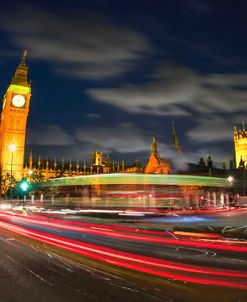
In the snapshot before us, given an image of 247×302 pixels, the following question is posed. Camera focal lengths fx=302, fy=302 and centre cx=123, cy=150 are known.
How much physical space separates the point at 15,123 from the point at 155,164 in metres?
68.6

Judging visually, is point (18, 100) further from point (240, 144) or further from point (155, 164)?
point (240, 144)

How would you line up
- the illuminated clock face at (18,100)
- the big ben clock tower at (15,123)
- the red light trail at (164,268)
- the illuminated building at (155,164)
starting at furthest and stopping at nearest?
the illuminated clock face at (18,100), the big ben clock tower at (15,123), the illuminated building at (155,164), the red light trail at (164,268)

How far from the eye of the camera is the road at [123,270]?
21.9 ft

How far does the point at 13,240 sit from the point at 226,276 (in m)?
10.9

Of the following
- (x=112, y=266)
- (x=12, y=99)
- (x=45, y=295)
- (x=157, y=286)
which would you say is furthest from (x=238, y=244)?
(x=12, y=99)

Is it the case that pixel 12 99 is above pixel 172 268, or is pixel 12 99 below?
above

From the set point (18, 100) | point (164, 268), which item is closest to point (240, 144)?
point (18, 100)

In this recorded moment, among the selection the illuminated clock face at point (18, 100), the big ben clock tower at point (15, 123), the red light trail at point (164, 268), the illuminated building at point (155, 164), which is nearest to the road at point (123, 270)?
the red light trail at point (164, 268)

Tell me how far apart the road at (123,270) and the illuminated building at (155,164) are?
66.6 metres

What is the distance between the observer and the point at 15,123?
12512 cm

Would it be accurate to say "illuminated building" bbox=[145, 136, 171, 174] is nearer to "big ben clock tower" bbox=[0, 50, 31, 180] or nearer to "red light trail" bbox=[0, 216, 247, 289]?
"big ben clock tower" bbox=[0, 50, 31, 180]

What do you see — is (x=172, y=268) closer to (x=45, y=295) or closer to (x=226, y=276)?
(x=226, y=276)

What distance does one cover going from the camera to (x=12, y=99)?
125000 mm

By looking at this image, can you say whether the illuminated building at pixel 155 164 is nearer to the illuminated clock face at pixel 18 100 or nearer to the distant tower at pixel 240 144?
the illuminated clock face at pixel 18 100
